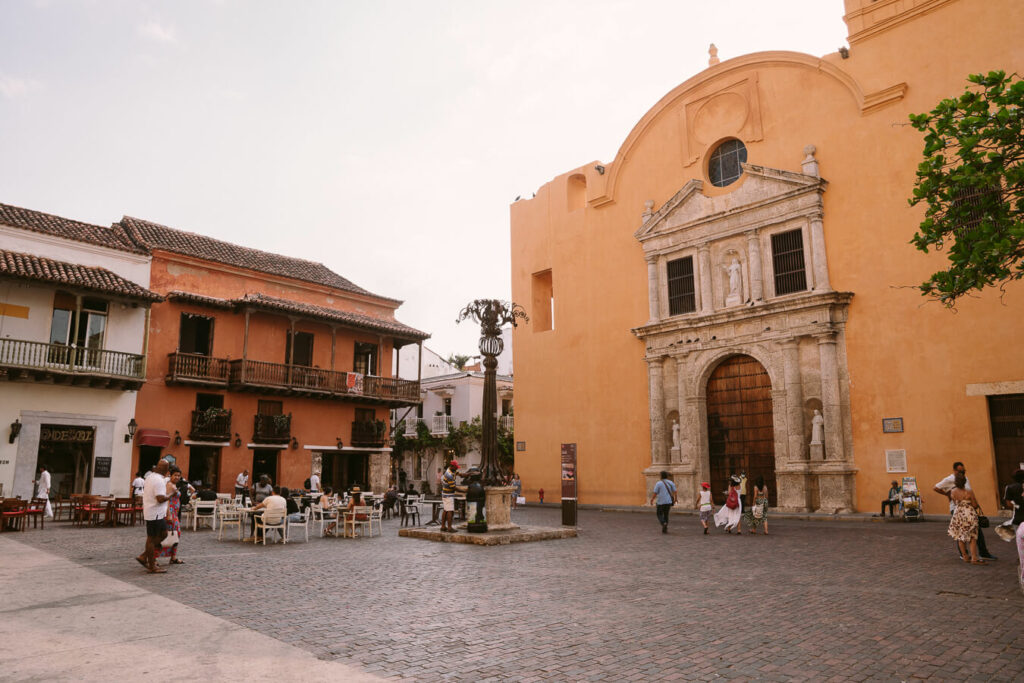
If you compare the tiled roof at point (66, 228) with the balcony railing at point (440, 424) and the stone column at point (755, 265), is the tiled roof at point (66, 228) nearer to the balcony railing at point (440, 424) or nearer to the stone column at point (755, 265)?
the stone column at point (755, 265)

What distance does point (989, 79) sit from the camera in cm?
759

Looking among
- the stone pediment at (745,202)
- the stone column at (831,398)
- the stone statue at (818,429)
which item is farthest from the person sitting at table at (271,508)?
the stone pediment at (745,202)

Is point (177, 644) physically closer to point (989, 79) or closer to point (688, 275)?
point (989, 79)

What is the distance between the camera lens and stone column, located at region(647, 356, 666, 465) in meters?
Answer: 22.5

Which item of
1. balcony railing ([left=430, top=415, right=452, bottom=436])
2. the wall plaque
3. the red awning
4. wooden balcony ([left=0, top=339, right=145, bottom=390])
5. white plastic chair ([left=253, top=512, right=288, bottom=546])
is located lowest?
white plastic chair ([left=253, top=512, right=288, bottom=546])

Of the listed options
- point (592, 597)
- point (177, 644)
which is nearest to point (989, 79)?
point (592, 597)

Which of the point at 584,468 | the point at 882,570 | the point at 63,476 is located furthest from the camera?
the point at 584,468

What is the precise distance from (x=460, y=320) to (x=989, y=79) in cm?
1032

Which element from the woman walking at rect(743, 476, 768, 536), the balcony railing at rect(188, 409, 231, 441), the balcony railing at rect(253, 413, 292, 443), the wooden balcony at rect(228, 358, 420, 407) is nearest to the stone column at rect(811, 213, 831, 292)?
the woman walking at rect(743, 476, 768, 536)

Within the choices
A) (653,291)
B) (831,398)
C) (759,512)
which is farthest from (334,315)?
(759,512)

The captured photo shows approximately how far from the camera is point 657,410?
22828mm

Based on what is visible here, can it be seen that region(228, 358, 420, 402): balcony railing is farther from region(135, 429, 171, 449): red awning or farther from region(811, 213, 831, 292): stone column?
region(811, 213, 831, 292): stone column

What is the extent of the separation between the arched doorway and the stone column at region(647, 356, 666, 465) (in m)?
1.54

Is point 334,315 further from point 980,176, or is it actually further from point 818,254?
point 980,176
